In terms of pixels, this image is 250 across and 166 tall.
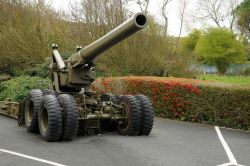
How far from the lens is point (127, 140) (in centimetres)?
972

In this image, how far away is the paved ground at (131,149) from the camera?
7784 millimetres

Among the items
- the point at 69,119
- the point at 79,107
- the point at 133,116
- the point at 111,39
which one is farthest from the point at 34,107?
the point at 111,39

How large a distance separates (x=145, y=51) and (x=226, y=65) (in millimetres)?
27384

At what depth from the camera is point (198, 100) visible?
13.3 metres

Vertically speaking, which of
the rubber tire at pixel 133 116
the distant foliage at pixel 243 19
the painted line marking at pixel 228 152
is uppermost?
the distant foliage at pixel 243 19

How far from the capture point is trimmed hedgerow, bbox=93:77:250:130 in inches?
486

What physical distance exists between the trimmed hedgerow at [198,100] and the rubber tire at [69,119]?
514 cm

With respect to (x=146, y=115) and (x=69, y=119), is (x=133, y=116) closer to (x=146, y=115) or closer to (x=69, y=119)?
(x=146, y=115)

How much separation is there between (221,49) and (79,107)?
37864 millimetres

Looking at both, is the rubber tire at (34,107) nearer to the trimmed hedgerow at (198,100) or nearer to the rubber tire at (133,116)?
the rubber tire at (133,116)

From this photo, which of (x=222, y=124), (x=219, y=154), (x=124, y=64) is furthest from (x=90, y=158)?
(x=124, y=64)

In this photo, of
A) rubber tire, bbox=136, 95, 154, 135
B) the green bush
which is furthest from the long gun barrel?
the green bush

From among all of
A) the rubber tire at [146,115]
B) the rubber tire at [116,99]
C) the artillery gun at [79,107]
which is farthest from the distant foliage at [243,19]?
the rubber tire at [146,115]

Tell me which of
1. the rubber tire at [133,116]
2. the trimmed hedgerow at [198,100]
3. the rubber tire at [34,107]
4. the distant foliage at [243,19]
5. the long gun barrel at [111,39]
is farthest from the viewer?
the distant foliage at [243,19]
